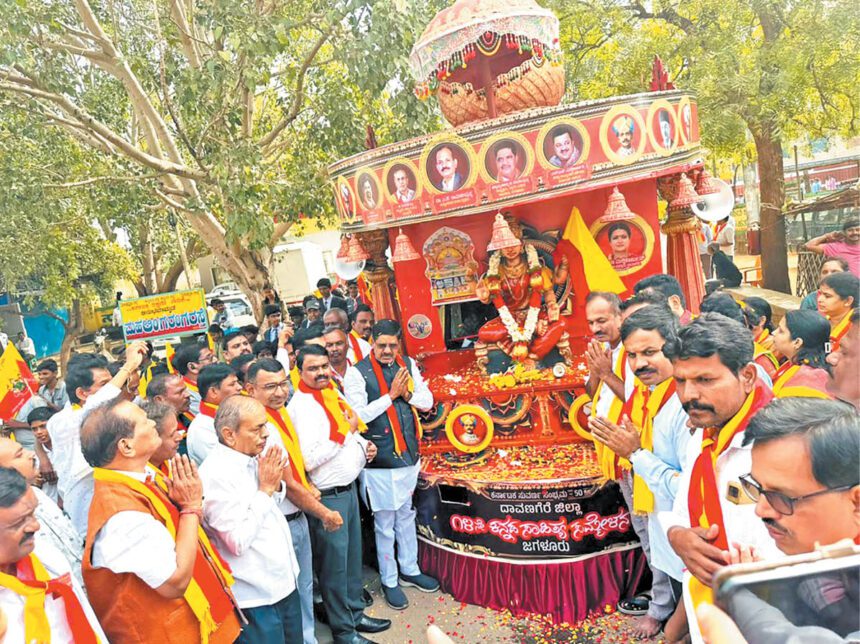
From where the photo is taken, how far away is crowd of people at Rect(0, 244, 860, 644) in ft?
6.39

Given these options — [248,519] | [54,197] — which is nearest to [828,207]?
[248,519]

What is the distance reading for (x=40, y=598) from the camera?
2193mm

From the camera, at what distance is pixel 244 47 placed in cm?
746

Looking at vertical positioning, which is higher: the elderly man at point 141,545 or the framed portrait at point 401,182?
the framed portrait at point 401,182

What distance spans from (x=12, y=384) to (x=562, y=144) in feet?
19.5

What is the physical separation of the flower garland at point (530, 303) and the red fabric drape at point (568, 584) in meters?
2.02

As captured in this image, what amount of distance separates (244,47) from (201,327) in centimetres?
447

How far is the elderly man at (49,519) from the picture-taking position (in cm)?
279

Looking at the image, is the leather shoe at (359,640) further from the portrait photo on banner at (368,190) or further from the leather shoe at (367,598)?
the portrait photo on banner at (368,190)

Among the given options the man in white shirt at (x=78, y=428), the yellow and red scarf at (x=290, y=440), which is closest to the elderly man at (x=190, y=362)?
the man in white shirt at (x=78, y=428)

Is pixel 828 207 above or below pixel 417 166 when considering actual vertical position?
below

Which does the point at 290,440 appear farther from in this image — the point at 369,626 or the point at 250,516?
the point at 369,626

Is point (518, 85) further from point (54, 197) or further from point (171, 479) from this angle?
point (54, 197)

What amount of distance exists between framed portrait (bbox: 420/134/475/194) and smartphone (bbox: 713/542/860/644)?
14.1 ft
